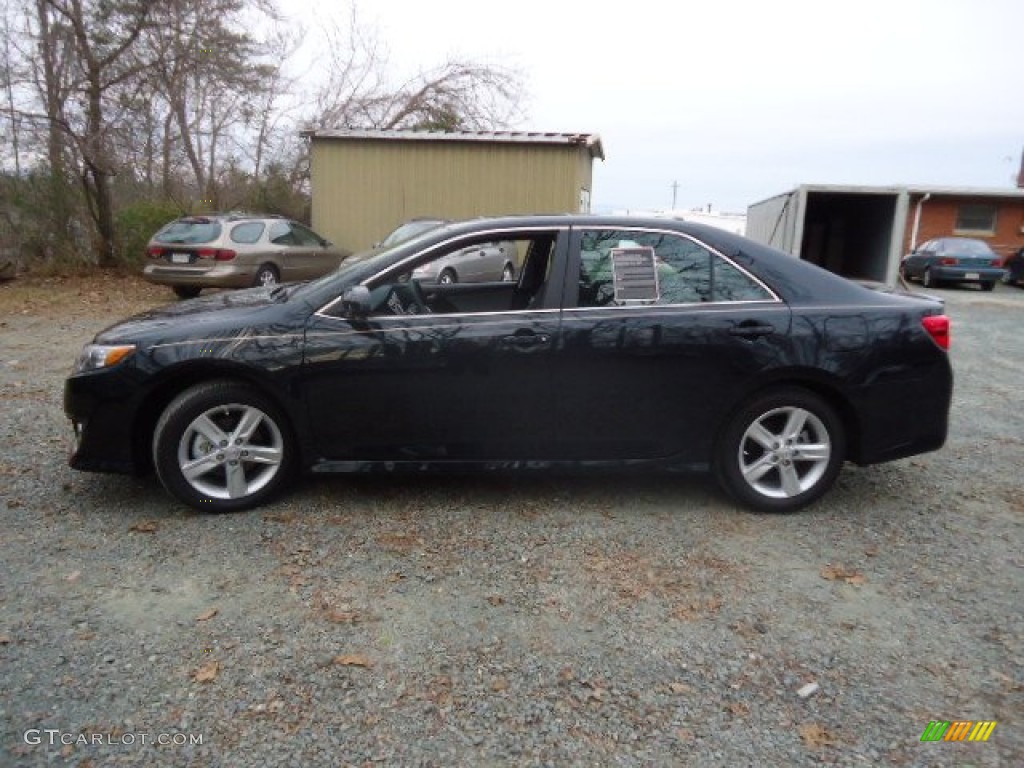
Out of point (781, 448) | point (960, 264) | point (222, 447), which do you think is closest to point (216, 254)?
point (222, 447)

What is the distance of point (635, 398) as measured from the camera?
3889mm

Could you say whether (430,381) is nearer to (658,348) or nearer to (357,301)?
(357,301)

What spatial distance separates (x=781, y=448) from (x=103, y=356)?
11.6ft

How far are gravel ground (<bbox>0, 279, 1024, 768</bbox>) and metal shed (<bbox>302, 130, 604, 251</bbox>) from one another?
12.9m

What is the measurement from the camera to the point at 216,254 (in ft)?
37.7

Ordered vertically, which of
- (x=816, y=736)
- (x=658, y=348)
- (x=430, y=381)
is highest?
(x=658, y=348)

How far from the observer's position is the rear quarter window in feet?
38.7

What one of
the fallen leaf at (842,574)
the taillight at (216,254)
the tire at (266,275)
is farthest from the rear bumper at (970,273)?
the fallen leaf at (842,574)

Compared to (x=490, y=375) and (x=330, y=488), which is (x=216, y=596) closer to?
(x=330, y=488)

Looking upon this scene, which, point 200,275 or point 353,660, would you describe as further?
point 200,275

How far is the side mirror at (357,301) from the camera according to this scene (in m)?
3.72

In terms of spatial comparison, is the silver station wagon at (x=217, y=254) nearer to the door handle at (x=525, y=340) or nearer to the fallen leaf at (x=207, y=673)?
the door handle at (x=525, y=340)

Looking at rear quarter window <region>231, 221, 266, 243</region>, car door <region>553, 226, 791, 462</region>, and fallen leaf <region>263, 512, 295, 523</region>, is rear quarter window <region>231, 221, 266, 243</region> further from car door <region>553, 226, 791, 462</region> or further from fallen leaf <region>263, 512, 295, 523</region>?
car door <region>553, 226, 791, 462</region>

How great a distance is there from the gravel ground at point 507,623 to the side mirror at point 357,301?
1046 mm
